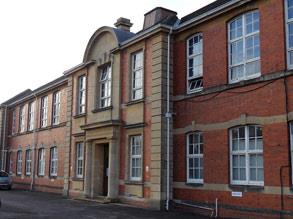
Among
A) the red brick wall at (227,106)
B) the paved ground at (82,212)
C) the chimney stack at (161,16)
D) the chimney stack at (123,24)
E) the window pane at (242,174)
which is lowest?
the paved ground at (82,212)

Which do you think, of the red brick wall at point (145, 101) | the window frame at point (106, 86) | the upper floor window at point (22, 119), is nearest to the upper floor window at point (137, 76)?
the red brick wall at point (145, 101)

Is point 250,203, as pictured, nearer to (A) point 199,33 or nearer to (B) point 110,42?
(A) point 199,33

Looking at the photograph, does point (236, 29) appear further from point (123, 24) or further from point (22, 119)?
point (22, 119)

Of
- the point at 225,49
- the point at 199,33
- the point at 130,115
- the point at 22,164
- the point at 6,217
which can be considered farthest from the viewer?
the point at 22,164

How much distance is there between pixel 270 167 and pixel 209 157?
3000 mm

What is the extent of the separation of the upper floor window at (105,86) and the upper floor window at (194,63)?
5.83 meters

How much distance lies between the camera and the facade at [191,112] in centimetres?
1439

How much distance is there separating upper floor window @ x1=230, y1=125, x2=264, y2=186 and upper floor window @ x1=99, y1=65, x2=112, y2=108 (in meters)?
8.86

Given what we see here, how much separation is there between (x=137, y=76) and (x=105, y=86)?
3237 mm

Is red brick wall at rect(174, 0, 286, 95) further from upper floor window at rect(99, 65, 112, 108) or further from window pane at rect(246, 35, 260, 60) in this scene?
upper floor window at rect(99, 65, 112, 108)

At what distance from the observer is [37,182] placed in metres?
32.3

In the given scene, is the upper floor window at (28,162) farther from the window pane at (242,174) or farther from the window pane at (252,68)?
the window pane at (252,68)

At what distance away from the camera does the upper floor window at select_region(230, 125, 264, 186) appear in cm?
1475

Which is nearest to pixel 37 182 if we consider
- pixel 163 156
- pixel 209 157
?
pixel 163 156
